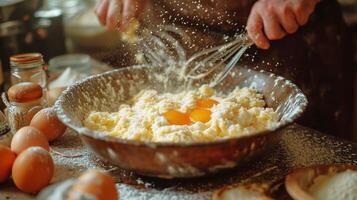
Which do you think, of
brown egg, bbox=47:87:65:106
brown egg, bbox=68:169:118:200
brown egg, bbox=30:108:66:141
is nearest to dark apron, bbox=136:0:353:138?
brown egg, bbox=47:87:65:106

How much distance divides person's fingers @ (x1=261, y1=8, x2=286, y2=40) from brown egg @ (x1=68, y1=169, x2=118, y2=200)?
78 centimetres

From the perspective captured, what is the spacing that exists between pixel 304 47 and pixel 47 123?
41.4 inches

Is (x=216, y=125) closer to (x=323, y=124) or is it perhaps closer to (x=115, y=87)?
(x=115, y=87)

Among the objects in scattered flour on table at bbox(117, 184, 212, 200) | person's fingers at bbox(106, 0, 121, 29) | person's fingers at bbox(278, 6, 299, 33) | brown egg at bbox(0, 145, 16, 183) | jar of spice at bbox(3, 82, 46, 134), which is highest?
person's fingers at bbox(278, 6, 299, 33)

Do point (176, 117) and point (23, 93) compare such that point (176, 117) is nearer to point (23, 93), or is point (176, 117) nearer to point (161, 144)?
point (161, 144)

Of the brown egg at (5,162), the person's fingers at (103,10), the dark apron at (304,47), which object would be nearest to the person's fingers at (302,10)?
the dark apron at (304,47)

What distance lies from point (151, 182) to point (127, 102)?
1.53 feet

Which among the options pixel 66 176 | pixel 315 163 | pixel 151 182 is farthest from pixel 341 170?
pixel 66 176

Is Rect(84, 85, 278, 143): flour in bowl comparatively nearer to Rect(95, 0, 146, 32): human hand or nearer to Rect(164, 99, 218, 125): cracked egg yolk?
Rect(164, 99, 218, 125): cracked egg yolk

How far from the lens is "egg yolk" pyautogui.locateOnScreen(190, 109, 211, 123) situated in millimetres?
1385

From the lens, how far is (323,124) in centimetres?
205

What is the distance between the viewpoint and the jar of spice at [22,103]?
4.71 ft

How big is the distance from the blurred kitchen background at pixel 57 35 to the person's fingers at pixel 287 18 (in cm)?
62

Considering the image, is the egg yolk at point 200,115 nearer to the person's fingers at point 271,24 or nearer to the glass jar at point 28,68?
the person's fingers at point 271,24
